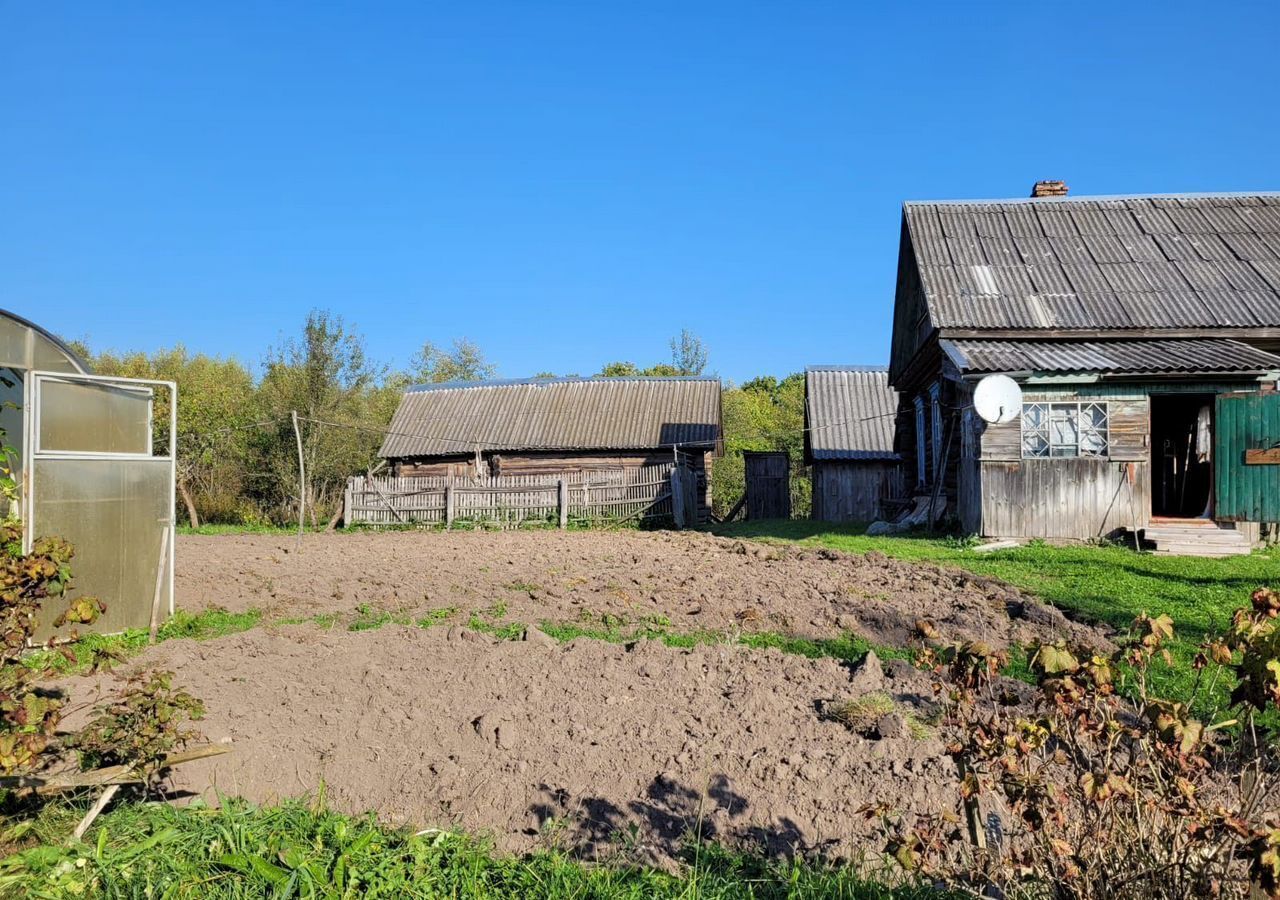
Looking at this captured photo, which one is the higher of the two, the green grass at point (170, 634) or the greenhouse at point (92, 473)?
the greenhouse at point (92, 473)

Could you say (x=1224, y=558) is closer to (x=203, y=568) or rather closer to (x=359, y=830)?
(x=359, y=830)

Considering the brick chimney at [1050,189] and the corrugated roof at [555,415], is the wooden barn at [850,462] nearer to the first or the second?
the corrugated roof at [555,415]

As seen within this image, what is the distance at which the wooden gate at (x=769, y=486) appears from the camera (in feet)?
92.6

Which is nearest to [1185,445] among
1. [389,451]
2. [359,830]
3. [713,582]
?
[713,582]

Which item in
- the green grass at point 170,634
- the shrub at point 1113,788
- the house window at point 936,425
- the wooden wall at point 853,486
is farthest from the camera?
the wooden wall at point 853,486

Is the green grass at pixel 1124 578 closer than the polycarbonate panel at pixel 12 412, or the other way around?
the green grass at pixel 1124 578

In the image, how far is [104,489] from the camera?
28.0 feet

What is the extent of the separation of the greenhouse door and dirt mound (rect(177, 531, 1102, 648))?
1.08 meters

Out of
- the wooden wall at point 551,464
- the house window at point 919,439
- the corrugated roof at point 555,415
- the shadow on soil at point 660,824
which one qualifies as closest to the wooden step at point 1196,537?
the house window at point 919,439

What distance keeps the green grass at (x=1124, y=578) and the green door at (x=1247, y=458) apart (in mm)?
765

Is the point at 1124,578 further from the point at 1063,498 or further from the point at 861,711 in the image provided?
the point at 861,711

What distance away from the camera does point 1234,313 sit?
1584cm

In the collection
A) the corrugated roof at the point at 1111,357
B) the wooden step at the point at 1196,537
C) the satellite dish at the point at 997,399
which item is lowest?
the wooden step at the point at 1196,537

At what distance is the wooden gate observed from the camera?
28234 millimetres
